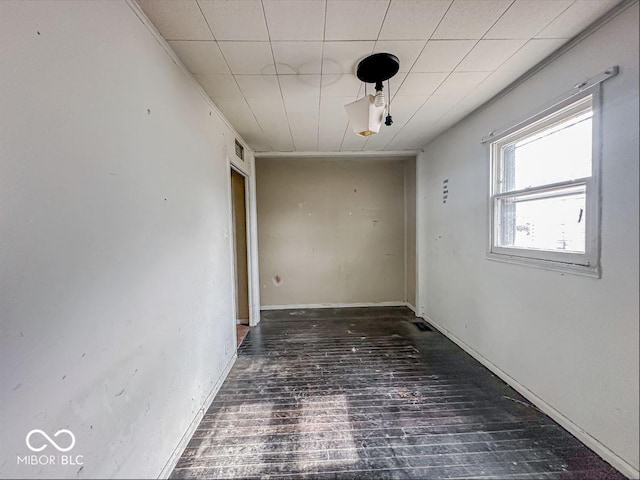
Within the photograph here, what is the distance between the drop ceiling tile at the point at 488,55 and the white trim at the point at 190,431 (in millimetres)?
3033

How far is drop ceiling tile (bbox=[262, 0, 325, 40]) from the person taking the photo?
49.9 inches

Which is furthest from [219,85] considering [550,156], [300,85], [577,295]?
[577,295]

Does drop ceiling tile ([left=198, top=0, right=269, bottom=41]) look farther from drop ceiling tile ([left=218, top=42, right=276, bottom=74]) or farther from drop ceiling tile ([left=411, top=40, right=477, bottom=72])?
drop ceiling tile ([left=411, top=40, right=477, bottom=72])

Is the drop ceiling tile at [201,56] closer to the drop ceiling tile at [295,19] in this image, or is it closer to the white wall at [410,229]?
the drop ceiling tile at [295,19]

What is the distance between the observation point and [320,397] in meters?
2.09

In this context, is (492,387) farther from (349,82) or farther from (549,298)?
(349,82)

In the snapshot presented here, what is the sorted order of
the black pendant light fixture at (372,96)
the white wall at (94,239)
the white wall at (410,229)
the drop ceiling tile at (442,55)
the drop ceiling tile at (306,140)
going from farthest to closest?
1. the white wall at (410,229)
2. the drop ceiling tile at (306,140)
3. the black pendant light fixture at (372,96)
4. the drop ceiling tile at (442,55)
5. the white wall at (94,239)

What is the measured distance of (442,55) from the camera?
1687mm

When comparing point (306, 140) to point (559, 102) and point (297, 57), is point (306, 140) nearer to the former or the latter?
point (297, 57)

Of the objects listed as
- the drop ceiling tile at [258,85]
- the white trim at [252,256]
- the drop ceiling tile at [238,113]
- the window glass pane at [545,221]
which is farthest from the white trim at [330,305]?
the drop ceiling tile at [258,85]

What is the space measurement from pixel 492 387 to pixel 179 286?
101 inches

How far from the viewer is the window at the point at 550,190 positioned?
5.09 feet

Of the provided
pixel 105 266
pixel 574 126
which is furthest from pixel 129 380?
pixel 574 126

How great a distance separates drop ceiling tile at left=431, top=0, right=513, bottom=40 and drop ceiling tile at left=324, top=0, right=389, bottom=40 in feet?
1.19
